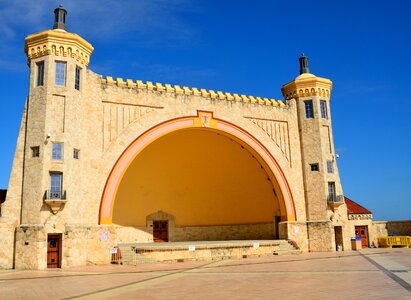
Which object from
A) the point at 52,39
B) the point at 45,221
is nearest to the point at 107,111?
the point at 52,39

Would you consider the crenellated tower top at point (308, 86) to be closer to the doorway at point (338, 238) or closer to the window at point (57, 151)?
the doorway at point (338, 238)

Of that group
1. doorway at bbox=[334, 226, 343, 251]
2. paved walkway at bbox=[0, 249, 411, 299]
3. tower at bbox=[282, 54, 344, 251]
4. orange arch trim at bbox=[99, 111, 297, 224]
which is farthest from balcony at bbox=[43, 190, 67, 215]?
doorway at bbox=[334, 226, 343, 251]

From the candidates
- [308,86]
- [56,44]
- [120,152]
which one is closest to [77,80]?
[56,44]

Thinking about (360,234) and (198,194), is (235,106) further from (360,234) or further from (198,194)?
(360,234)

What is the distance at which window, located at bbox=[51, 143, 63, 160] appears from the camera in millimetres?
21422

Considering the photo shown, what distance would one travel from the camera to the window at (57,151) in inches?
843

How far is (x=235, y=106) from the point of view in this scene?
95.2ft

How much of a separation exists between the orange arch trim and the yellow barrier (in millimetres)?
8368

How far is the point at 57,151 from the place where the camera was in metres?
21.5

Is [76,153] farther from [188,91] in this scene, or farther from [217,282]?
[217,282]

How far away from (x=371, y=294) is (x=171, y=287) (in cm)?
627

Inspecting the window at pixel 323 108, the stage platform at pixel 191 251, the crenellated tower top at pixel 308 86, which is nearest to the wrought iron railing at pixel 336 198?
the stage platform at pixel 191 251

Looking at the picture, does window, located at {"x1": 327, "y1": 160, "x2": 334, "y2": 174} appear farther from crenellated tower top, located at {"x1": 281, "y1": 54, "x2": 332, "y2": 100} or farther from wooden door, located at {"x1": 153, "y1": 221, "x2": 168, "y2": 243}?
wooden door, located at {"x1": 153, "y1": 221, "x2": 168, "y2": 243}

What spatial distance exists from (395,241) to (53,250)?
25077 mm
